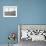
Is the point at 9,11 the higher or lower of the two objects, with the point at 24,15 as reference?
higher

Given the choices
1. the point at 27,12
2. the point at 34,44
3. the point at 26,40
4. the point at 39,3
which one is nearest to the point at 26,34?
the point at 26,40

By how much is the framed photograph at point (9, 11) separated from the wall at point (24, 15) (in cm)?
11

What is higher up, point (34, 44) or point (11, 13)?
point (11, 13)

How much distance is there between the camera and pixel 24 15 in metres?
4.71

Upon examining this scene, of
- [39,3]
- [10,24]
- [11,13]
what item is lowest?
[10,24]

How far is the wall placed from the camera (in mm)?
4695

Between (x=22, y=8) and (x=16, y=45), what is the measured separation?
135cm

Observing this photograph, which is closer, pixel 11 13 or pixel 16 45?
pixel 16 45

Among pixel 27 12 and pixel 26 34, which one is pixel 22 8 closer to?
pixel 27 12

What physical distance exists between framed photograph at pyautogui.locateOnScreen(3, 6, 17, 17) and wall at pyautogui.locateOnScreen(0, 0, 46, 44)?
114mm

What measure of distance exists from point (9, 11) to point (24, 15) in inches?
22.3

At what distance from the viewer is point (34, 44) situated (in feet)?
13.7

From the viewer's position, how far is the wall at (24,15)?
4.70m

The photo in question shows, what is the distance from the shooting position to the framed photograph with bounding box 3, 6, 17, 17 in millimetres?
4691
